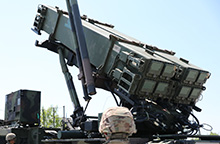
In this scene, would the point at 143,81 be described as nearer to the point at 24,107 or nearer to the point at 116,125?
the point at 116,125

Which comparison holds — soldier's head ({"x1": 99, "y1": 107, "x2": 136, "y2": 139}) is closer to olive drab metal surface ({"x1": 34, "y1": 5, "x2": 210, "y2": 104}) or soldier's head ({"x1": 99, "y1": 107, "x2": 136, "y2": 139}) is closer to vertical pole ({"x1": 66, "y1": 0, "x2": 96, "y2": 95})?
olive drab metal surface ({"x1": 34, "y1": 5, "x2": 210, "y2": 104})

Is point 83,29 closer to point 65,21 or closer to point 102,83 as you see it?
point 65,21

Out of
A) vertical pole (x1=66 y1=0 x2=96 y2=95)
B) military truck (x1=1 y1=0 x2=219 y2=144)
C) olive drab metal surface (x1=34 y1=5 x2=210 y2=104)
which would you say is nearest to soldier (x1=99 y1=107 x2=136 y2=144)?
military truck (x1=1 y1=0 x2=219 y2=144)

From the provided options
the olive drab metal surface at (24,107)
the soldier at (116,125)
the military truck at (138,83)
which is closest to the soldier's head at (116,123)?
the soldier at (116,125)

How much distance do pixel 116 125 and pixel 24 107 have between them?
279 inches

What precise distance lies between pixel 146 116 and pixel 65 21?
3.21 metres

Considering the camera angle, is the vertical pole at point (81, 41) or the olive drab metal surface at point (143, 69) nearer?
the olive drab metal surface at point (143, 69)

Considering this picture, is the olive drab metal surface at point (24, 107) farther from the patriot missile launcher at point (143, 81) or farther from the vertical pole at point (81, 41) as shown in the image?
the vertical pole at point (81, 41)

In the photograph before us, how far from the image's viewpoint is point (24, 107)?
356 inches

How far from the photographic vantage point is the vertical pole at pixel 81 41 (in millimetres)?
6481

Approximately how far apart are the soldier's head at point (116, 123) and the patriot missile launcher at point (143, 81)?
344cm

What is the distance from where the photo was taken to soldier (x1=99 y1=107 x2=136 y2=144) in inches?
93.0

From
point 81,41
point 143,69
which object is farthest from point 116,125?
point 81,41

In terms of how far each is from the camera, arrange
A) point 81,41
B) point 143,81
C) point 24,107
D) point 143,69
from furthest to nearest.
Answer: point 24,107
point 81,41
point 143,81
point 143,69
